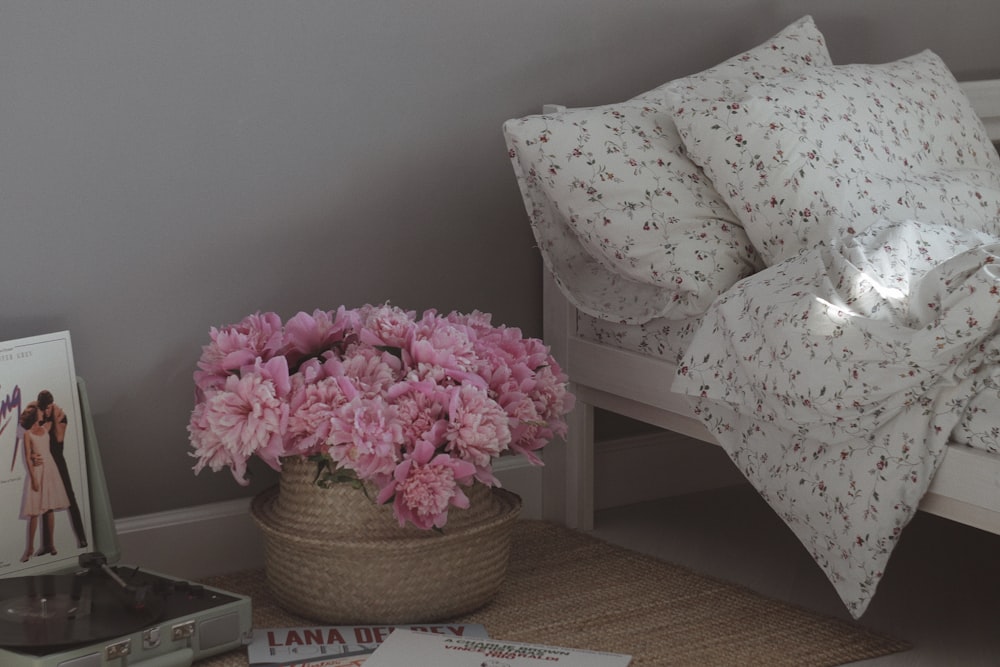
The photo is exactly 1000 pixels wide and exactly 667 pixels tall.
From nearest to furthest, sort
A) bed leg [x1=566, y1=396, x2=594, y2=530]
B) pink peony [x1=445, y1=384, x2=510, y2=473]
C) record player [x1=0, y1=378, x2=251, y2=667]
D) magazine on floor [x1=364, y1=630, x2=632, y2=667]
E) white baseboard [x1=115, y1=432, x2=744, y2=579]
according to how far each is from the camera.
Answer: record player [x1=0, y1=378, x2=251, y2=667] → magazine on floor [x1=364, y1=630, x2=632, y2=667] → pink peony [x1=445, y1=384, x2=510, y2=473] → white baseboard [x1=115, y1=432, x2=744, y2=579] → bed leg [x1=566, y1=396, x2=594, y2=530]

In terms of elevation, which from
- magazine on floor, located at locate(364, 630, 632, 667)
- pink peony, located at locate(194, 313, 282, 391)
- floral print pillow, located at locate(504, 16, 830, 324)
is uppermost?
floral print pillow, located at locate(504, 16, 830, 324)

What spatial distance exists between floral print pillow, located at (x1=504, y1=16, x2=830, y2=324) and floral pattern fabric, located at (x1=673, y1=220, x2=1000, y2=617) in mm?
139

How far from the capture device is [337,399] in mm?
1715

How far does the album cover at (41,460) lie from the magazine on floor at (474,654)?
1.68 ft

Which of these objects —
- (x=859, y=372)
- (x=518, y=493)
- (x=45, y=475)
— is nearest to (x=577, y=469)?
(x=518, y=493)

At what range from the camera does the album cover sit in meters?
1.77

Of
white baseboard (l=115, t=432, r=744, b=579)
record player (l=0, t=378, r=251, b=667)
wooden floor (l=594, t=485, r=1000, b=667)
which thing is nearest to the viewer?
record player (l=0, t=378, r=251, b=667)

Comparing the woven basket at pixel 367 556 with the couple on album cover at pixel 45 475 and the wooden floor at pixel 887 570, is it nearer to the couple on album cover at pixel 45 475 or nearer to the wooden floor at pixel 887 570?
the couple on album cover at pixel 45 475

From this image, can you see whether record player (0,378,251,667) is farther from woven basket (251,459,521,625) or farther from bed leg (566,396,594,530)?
bed leg (566,396,594,530)

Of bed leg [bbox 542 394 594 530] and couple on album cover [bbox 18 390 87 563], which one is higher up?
couple on album cover [bbox 18 390 87 563]

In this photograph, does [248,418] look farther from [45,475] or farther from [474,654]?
[474,654]

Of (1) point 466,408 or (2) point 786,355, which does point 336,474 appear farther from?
(2) point 786,355

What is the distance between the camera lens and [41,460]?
5.91ft

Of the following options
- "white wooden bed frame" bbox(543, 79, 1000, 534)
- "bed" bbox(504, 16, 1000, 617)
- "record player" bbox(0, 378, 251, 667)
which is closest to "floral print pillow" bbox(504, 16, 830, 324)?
"bed" bbox(504, 16, 1000, 617)
